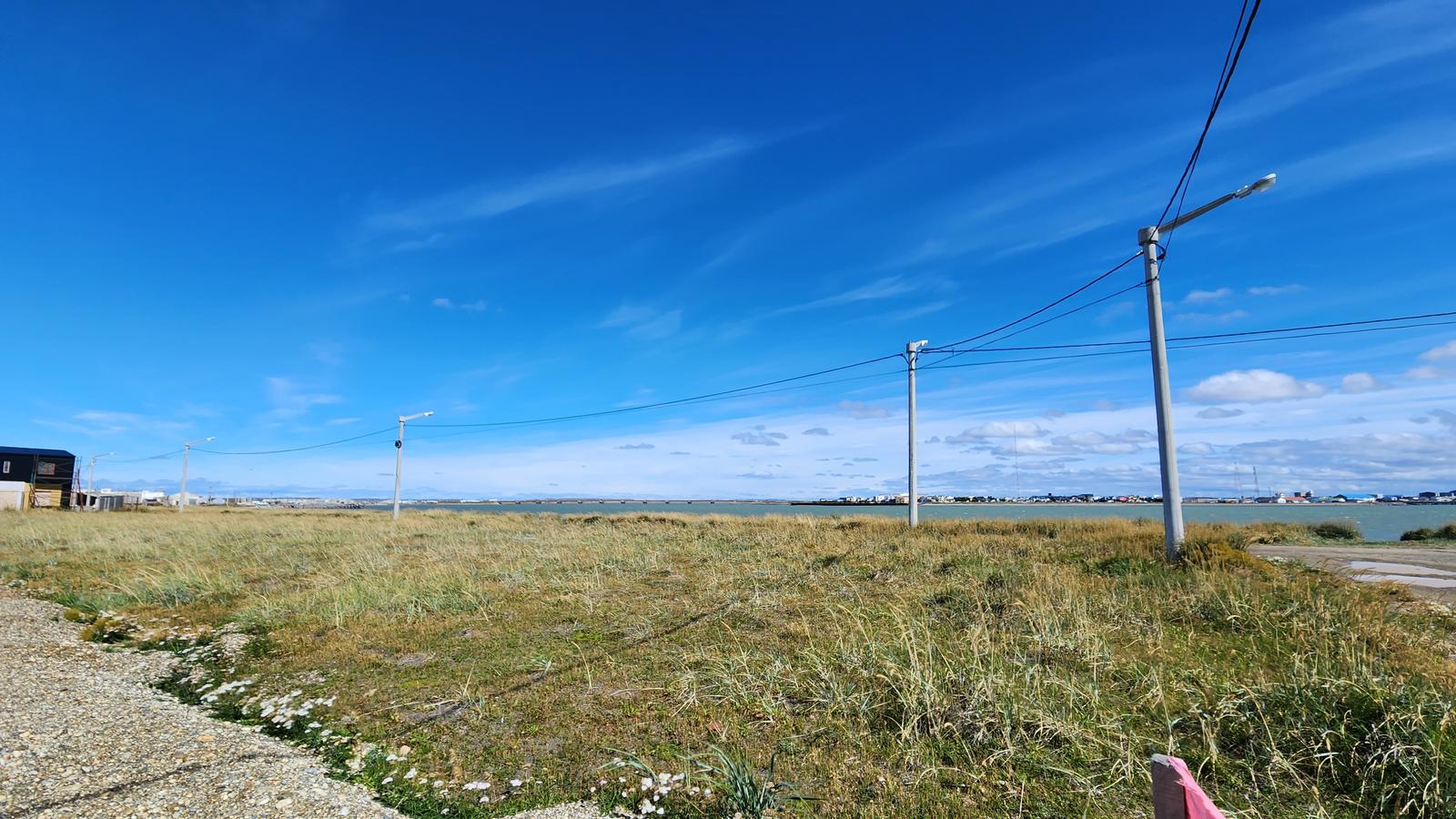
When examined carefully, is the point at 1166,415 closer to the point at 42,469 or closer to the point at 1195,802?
the point at 1195,802

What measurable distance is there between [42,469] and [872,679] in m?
94.6

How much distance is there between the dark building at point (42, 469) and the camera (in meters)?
65.1

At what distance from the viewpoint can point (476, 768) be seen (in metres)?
5.54

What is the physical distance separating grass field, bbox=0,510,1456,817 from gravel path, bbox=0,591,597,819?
43 centimetres

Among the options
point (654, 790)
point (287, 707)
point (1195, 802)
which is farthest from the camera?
point (287, 707)

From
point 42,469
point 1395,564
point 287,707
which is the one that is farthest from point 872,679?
point 42,469

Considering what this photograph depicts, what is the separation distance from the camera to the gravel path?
15.8 ft

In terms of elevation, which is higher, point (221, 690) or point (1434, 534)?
point (1434, 534)

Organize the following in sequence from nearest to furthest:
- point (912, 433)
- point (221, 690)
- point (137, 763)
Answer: point (137, 763)
point (221, 690)
point (912, 433)

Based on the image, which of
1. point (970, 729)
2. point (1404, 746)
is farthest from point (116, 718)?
point (1404, 746)

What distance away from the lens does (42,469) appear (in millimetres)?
67438

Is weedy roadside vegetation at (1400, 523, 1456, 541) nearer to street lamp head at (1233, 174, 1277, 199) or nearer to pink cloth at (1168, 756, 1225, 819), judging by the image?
street lamp head at (1233, 174, 1277, 199)

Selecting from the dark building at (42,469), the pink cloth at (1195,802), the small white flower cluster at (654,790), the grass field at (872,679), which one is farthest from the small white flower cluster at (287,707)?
the dark building at (42,469)

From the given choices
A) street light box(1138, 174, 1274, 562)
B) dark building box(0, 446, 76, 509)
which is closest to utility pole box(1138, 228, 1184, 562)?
street light box(1138, 174, 1274, 562)
